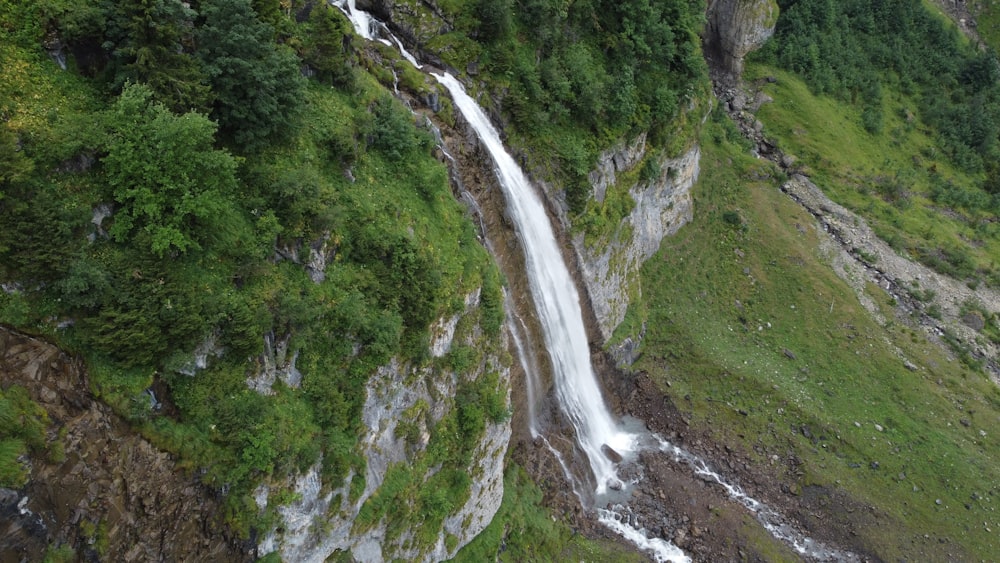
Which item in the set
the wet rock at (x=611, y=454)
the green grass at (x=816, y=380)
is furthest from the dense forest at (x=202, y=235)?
the green grass at (x=816, y=380)

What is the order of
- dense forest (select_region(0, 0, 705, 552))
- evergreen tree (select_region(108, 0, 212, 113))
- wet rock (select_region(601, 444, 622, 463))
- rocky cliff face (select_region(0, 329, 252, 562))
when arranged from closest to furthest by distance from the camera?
rocky cliff face (select_region(0, 329, 252, 562)) → dense forest (select_region(0, 0, 705, 552)) → evergreen tree (select_region(108, 0, 212, 113)) → wet rock (select_region(601, 444, 622, 463))

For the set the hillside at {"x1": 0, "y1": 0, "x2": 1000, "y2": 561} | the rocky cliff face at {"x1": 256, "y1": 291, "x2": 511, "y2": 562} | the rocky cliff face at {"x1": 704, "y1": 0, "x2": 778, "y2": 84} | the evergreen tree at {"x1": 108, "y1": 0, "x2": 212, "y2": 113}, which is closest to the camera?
the hillside at {"x1": 0, "y1": 0, "x2": 1000, "y2": 561}

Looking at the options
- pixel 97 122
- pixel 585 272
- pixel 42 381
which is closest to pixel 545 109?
pixel 585 272

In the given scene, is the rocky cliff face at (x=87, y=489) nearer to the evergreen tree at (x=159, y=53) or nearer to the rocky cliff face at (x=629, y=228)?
the evergreen tree at (x=159, y=53)

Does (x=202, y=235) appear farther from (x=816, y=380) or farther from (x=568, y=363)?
(x=816, y=380)

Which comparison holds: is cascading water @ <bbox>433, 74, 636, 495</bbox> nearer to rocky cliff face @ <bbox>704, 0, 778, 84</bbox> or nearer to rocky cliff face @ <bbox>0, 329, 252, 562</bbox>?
rocky cliff face @ <bbox>0, 329, 252, 562</bbox>

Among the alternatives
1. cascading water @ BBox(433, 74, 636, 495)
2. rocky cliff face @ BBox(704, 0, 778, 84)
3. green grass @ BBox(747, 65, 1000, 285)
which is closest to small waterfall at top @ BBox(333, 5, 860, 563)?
cascading water @ BBox(433, 74, 636, 495)
